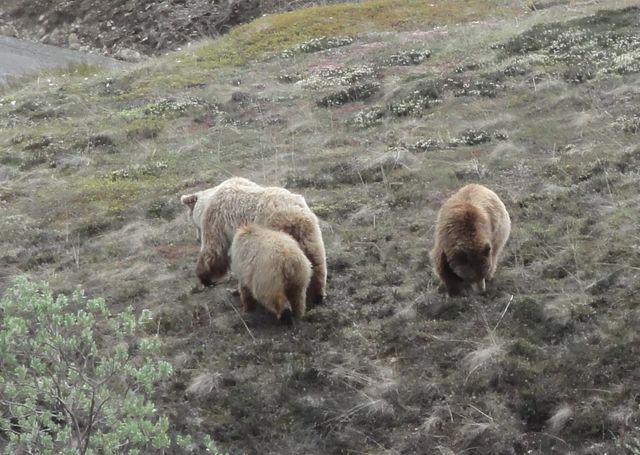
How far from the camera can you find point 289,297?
339 inches

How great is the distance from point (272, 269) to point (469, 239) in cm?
204

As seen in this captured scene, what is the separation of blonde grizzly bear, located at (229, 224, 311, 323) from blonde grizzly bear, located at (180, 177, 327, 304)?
0.94 ft

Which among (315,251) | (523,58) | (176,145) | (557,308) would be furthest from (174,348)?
(523,58)

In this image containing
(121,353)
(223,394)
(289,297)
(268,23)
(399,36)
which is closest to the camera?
(121,353)

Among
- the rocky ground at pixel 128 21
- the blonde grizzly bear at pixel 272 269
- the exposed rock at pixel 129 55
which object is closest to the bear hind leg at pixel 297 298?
the blonde grizzly bear at pixel 272 269

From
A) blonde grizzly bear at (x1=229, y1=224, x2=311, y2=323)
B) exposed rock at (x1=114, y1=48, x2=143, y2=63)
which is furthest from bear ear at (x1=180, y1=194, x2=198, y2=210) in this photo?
exposed rock at (x1=114, y1=48, x2=143, y2=63)

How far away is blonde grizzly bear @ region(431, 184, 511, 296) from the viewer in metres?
8.46

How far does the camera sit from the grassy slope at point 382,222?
7.39 m

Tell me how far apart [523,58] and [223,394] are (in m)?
13.1

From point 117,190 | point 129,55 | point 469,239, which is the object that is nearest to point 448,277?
point 469,239

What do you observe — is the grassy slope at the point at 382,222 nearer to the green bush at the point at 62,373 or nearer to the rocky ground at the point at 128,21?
the green bush at the point at 62,373

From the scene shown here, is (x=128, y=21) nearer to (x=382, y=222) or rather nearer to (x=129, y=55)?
(x=129, y=55)

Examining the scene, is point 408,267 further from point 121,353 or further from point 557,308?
point 121,353

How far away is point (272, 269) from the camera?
838 centimetres
